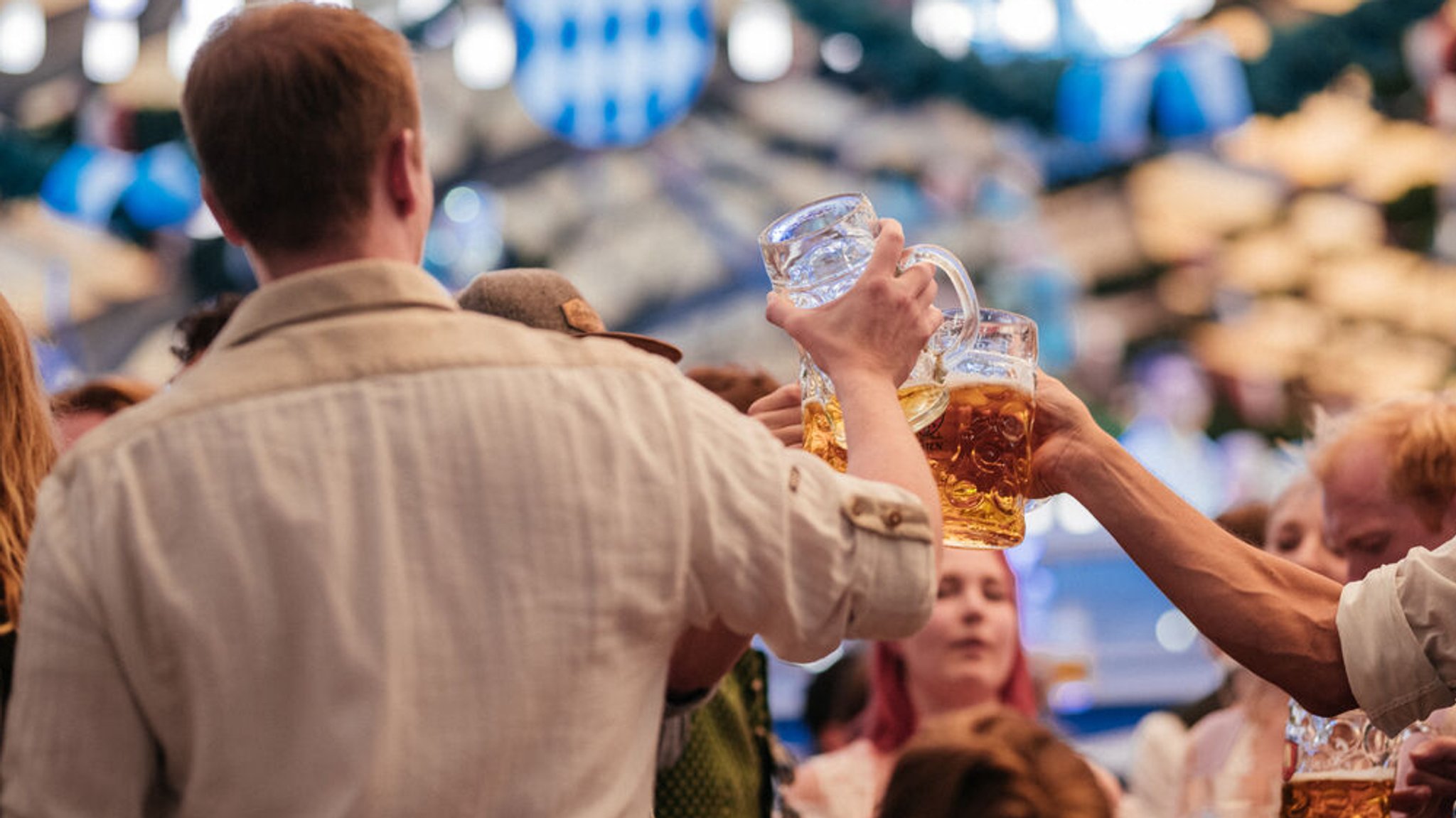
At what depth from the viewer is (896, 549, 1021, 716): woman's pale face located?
2707 mm

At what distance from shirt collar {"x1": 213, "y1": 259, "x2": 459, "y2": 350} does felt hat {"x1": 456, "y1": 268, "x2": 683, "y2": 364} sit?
1.25ft

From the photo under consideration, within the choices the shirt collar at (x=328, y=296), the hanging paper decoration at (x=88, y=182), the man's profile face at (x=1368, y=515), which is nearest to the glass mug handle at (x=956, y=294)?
the shirt collar at (x=328, y=296)

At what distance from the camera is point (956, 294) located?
4.29 feet

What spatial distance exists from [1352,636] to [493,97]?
7334 mm

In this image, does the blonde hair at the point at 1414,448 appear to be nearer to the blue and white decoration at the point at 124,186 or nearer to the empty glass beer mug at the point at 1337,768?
the empty glass beer mug at the point at 1337,768

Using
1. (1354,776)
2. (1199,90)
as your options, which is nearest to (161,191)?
(1199,90)

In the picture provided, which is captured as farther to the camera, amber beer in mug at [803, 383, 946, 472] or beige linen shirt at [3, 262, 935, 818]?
amber beer in mug at [803, 383, 946, 472]

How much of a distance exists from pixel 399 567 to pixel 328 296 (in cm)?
18

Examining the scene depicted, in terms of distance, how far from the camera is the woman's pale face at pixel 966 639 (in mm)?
2707

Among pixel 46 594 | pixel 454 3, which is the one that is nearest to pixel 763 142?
pixel 454 3

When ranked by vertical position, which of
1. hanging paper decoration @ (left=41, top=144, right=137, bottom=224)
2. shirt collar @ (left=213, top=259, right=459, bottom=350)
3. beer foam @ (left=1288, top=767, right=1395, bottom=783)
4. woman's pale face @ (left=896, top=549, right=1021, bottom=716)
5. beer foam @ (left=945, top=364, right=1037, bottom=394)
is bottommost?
hanging paper decoration @ (left=41, top=144, right=137, bottom=224)

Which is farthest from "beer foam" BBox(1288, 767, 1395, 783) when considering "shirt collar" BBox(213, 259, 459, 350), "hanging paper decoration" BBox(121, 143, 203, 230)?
"hanging paper decoration" BBox(121, 143, 203, 230)

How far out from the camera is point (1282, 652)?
58.8 inches

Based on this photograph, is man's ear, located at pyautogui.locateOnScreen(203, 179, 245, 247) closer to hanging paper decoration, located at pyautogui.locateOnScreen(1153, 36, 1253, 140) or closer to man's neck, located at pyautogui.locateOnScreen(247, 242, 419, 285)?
man's neck, located at pyautogui.locateOnScreen(247, 242, 419, 285)
